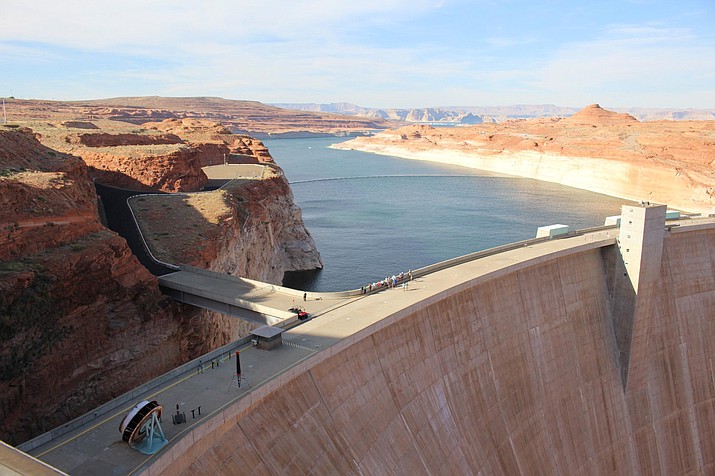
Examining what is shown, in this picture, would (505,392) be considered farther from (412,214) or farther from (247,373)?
(412,214)

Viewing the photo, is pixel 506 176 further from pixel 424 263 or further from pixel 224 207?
pixel 224 207

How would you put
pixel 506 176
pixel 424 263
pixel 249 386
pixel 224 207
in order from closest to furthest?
1. pixel 249 386
2. pixel 224 207
3. pixel 424 263
4. pixel 506 176

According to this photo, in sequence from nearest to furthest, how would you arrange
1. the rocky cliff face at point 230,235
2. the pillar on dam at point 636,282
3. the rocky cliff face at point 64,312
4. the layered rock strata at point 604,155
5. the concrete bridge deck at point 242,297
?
1. the rocky cliff face at point 64,312
2. the concrete bridge deck at point 242,297
3. the pillar on dam at point 636,282
4. the rocky cliff face at point 230,235
5. the layered rock strata at point 604,155

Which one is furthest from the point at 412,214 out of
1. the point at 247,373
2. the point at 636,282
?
the point at 247,373

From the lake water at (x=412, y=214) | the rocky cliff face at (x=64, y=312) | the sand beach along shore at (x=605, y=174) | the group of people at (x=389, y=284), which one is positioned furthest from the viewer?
the sand beach along shore at (x=605, y=174)

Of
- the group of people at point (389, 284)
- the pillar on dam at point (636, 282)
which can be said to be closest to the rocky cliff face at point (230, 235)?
the group of people at point (389, 284)

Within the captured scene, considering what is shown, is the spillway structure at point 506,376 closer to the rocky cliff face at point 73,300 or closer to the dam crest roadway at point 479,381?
the dam crest roadway at point 479,381

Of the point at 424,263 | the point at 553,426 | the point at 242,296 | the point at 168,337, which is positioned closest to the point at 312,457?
the point at 242,296
